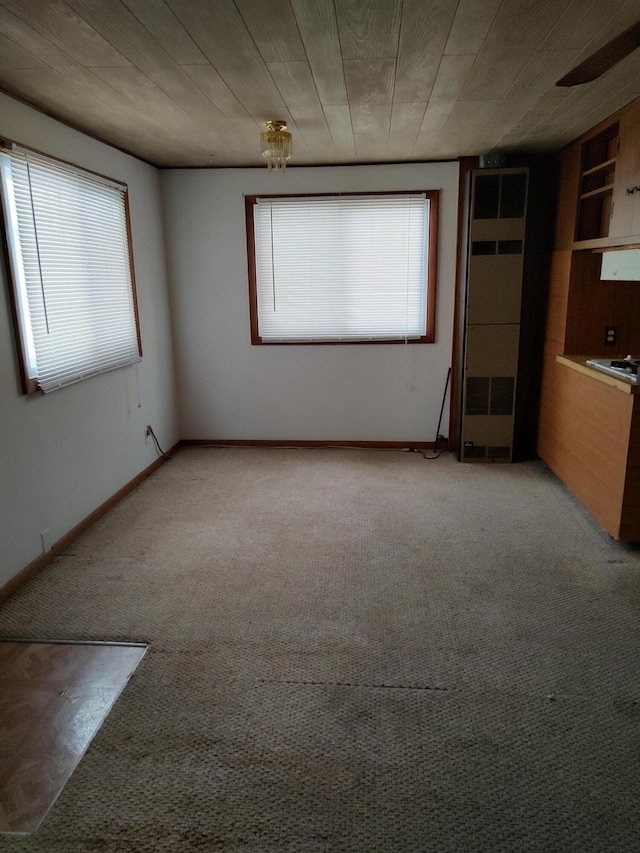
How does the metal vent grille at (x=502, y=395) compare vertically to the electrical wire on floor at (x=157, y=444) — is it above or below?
above

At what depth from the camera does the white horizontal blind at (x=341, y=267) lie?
15.6 ft

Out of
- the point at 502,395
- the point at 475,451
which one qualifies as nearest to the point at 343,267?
the point at 502,395

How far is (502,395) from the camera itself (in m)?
4.56

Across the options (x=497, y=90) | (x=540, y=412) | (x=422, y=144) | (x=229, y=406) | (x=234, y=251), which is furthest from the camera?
(x=229, y=406)

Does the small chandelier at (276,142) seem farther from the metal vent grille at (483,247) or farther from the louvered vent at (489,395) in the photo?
the louvered vent at (489,395)

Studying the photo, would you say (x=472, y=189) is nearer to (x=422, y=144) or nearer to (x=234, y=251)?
(x=422, y=144)

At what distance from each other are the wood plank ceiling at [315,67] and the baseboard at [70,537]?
2337 millimetres

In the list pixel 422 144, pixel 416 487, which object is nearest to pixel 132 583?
pixel 416 487

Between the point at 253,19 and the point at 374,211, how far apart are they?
2.84 meters

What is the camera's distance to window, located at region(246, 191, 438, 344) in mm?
4734

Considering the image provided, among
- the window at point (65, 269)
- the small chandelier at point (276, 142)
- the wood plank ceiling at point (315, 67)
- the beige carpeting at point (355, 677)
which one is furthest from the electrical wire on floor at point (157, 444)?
→ the small chandelier at point (276, 142)

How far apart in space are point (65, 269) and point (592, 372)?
10.5ft

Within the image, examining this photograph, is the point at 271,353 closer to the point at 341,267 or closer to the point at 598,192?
the point at 341,267

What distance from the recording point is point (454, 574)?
293 centimetres
